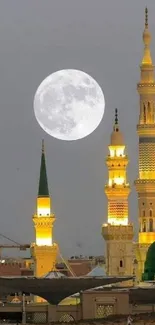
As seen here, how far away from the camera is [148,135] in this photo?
11012 centimetres

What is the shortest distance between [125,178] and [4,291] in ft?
124

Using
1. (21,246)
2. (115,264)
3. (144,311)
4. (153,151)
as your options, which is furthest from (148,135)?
(144,311)

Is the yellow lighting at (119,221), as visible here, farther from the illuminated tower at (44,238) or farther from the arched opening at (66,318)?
the arched opening at (66,318)

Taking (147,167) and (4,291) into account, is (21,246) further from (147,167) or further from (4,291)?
(4,291)

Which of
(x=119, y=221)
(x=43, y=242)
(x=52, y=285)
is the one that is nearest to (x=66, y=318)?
(x=52, y=285)

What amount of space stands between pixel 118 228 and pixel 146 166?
4.15 meters

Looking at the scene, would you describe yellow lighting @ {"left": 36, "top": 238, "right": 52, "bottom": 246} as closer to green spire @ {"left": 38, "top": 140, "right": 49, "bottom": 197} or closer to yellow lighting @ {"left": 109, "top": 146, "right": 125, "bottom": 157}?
green spire @ {"left": 38, "top": 140, "right": 49, "bottom": 197}

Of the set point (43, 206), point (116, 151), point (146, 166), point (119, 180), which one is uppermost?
point (116, 151)

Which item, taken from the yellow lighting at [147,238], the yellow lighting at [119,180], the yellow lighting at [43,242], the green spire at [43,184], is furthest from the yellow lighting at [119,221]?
the green spire at [43,184]

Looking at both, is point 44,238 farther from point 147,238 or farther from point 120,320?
point 120,320

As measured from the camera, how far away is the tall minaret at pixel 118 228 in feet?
360

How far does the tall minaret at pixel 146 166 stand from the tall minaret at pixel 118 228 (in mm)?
968

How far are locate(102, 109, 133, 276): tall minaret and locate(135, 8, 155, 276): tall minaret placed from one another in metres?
0.97

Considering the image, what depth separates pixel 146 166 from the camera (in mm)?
110375
